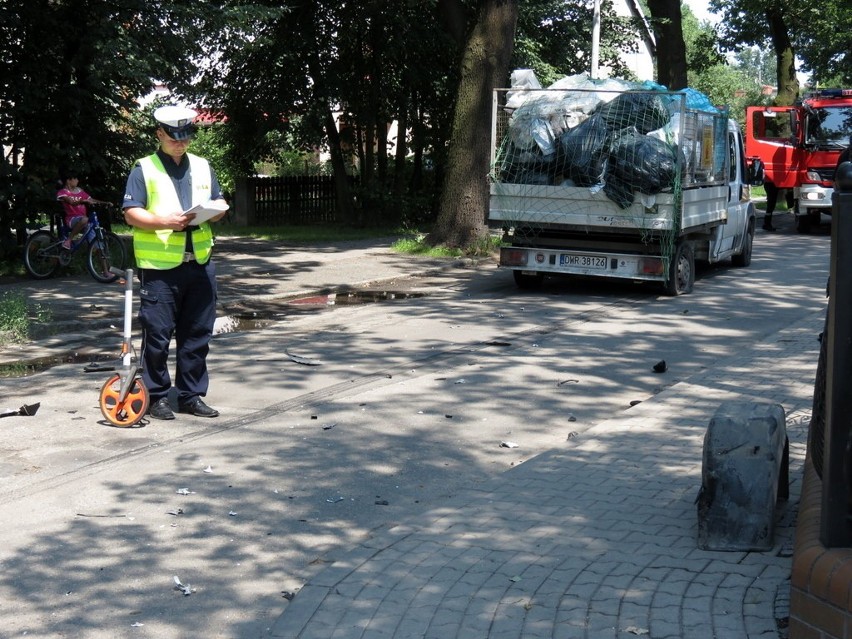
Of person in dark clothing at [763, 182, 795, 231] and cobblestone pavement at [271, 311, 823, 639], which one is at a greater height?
person in dark clothing at [763, 182, 795, 231]

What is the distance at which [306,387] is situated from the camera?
9117 mm

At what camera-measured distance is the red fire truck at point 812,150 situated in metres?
23.9

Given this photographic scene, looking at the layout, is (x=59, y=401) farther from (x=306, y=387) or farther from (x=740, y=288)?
(x=740, y=288)

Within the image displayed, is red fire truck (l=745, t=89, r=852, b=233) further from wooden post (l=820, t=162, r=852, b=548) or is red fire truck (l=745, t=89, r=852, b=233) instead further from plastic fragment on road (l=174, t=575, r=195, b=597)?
wooden post (l=820, t=162, r=852, b=548)

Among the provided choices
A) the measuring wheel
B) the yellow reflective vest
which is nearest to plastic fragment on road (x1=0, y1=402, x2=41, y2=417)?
the measuring wheel

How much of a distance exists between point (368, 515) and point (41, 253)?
11267mm

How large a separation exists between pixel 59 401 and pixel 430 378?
2901mm

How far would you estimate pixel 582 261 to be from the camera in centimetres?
1423

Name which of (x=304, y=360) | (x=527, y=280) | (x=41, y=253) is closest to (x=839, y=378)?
(x=304, y=360)

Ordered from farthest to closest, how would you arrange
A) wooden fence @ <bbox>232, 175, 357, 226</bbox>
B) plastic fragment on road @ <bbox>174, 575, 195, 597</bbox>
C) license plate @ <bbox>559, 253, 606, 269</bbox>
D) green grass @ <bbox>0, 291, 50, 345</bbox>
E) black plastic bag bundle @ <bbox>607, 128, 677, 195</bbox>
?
wooden fence @ <bbox>232, 175, 357, 226</bbox>, license plate @ <bbox>559, 253, 606, 269</bbox>, black plastic bag bundle @ <bbox>607, 128, 677, 195</bbox>, green grass @ <bbox>0, 291, 50, 345</bbox>, plastic fragment on road @ <bbox>174, 575, 195, 597</bbox>

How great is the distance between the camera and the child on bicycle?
15.8 meters

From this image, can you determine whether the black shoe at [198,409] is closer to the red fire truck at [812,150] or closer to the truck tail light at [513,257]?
the truck tail light at [513,257]

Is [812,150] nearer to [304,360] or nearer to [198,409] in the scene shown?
[304,360]

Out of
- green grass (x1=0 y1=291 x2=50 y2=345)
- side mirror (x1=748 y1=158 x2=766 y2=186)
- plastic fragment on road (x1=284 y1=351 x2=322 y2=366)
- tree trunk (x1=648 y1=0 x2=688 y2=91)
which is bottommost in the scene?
plastic fragment on road (x1=284 y1=351 x2=322 y2=366)
